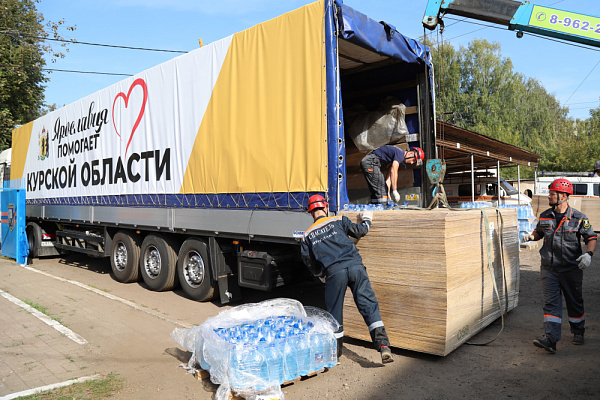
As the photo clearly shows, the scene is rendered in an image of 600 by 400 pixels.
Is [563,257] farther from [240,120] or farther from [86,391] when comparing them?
[86,391]

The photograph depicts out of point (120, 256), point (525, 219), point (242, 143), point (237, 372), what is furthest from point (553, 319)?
point (525, 219)

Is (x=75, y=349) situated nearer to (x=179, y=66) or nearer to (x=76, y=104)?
(x=179, y=66)

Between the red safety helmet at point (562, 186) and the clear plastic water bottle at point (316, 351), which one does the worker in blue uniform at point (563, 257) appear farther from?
the clear plastic water bottle at point (316, 351)

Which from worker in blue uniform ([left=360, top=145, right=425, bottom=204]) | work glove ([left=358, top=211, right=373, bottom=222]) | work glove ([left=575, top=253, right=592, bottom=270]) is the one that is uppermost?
worker in blue uniform ([left=360, top=145, right=425, bottom=204])

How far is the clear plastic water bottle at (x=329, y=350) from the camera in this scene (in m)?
4.20

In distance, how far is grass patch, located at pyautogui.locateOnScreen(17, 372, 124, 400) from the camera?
3.93 metres

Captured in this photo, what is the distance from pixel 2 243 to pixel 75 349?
955cm

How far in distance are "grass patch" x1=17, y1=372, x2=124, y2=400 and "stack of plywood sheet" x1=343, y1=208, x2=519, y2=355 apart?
7.78ft

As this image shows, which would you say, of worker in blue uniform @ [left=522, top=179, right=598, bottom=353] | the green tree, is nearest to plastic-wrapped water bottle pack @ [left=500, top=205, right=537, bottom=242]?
worker in blue uniform @ [left=522, top=179, right=598, bottom=353]

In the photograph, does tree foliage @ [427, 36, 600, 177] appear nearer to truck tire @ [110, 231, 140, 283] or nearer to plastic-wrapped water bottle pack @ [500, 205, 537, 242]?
plastic-wrapped water bottle pack @ [500, 205, 537, 242]

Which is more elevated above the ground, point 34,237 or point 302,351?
point 34,237

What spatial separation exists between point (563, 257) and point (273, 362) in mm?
3114

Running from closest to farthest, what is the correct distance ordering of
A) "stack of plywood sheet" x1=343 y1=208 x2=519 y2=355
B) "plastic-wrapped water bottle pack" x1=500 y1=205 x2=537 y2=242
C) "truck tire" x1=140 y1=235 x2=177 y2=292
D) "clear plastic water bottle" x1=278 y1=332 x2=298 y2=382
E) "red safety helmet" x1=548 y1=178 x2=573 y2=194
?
1. "clear plastic water bottle" x1=278 y1=332 x2=298 y2=382
2. "stack of plywood sheet" x1=343 y1=208 x2=519 y2=355
3. "red safety helmet" x1=548 y1=178 x2=573 y2=194
4. "truck tire" x1=140 y1=235 x2=177 y2=292
5. "plastic-wrapped water bottle pack" x1=500 y1=205 x2=537 y2=242

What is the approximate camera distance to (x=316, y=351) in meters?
4.12
